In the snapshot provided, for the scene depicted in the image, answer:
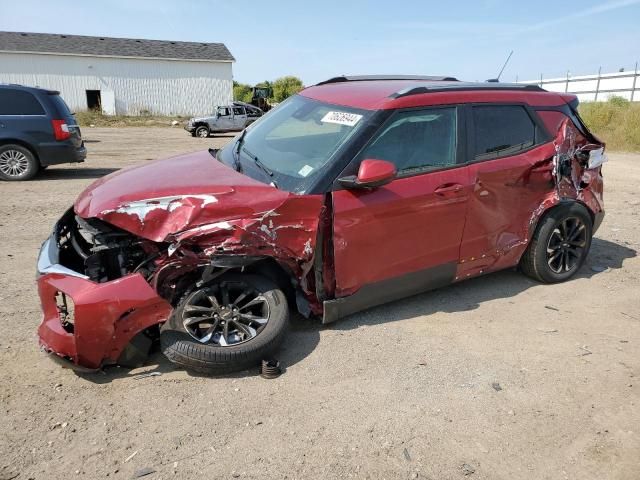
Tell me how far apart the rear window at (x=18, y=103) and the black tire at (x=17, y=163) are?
2.15ft

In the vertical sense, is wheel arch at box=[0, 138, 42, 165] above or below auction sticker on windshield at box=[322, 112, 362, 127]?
below

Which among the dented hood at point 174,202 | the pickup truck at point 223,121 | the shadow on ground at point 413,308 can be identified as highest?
the pickup truck at point 223,121

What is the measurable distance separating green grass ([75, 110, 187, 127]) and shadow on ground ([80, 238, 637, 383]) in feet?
98.2

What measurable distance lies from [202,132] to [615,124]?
17705 millimetres

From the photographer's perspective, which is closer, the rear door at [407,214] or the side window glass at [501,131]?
the rear door at [407,214]

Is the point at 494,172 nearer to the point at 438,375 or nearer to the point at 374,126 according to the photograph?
the point at 374,126

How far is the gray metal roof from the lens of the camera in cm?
3522

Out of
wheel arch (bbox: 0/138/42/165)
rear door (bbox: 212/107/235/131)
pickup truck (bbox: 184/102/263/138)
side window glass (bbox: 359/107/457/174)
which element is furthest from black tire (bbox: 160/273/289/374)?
rear door (bbox: 212/107/235/131)

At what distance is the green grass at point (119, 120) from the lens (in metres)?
30.5

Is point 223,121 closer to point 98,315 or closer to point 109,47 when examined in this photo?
point 109,47

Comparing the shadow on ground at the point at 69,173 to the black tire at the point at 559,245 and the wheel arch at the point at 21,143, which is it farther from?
the black tire at the point at 559,245

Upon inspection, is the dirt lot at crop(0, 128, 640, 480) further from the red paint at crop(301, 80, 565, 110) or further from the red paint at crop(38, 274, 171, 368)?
the red paint at crop(301, 80, 565, 110)

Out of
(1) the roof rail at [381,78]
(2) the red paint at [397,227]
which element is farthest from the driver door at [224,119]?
(2) the red paint at [397,227]

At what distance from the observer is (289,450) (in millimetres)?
2607
